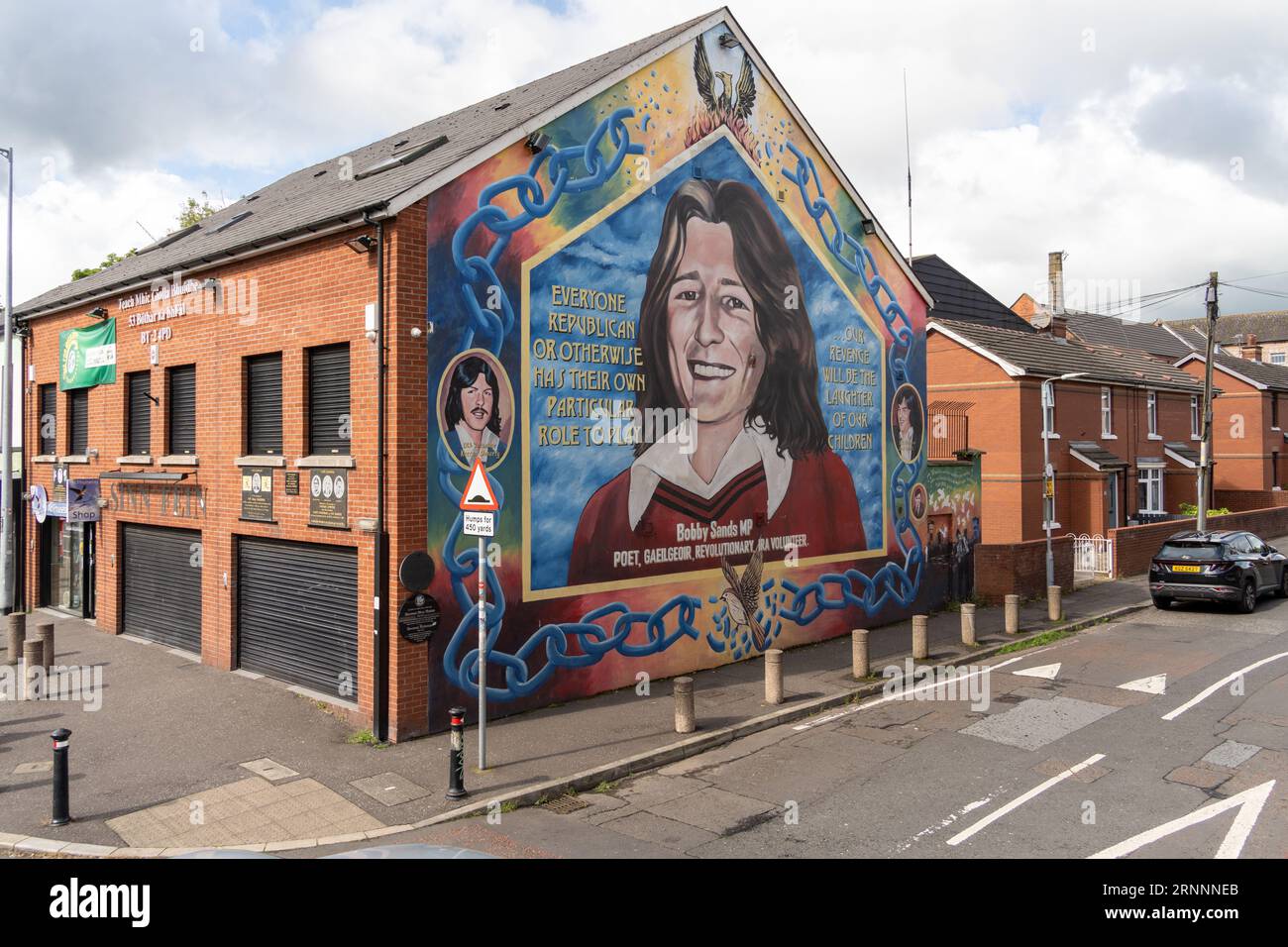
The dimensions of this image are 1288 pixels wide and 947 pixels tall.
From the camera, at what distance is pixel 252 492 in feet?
45.0

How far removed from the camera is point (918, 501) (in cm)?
2011

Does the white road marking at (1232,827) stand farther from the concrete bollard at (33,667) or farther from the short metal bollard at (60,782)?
A: the concrete bollard at (33,667)

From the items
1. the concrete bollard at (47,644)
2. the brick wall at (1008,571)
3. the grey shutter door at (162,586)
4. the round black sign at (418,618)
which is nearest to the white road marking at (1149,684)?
the brick wall at (1008,571)

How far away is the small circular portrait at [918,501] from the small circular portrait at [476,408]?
10960mm

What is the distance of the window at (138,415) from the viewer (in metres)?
17.1

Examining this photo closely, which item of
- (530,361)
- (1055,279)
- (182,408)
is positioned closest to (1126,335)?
(1055,279)

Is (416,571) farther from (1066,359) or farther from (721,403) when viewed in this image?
(1066,359)

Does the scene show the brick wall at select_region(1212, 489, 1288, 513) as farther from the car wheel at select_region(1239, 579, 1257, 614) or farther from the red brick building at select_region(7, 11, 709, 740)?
the red brick building at select_region(7, 11, 709, 740)

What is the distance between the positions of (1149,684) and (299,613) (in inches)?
503

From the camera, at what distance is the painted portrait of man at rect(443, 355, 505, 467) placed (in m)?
11.6

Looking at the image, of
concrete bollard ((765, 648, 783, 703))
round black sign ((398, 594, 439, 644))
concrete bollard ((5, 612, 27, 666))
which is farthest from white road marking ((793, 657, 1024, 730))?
concrete bollard ((5, 612, 27, 666))

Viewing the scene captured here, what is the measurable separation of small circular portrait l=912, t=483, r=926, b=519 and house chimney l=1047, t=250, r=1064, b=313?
88.8 feet

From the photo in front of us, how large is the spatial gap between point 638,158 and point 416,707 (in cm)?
877
